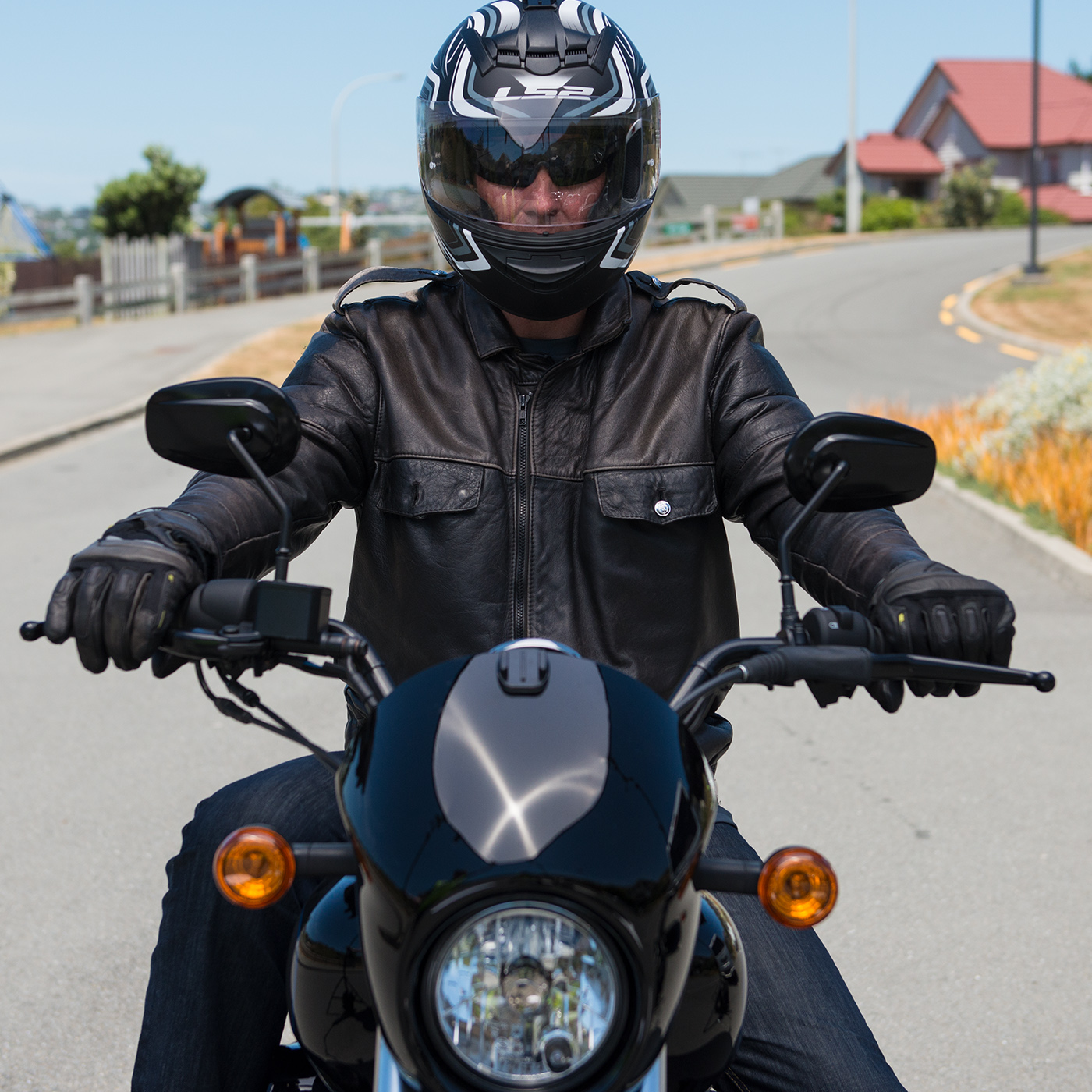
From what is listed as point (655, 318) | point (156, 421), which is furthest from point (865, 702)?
point (156, 421)

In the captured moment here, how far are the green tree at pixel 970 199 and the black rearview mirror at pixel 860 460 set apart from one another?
48.3 m

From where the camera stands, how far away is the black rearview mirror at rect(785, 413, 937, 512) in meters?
1.52

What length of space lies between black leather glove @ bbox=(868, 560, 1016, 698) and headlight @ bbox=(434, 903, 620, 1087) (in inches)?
23.6

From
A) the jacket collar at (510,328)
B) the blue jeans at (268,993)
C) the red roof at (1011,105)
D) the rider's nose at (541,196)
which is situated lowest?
the blue jeans at (268,993)

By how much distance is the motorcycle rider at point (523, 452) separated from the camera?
1835mm

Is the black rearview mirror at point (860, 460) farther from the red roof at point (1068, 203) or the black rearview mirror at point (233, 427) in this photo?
the red roof at point (1068, 203)

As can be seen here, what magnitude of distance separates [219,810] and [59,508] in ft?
24.5

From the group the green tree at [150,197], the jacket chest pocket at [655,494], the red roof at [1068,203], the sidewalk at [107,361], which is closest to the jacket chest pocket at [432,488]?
the jacket chest pocket at [655,494]

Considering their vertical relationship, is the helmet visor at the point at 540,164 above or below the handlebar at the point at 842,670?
above

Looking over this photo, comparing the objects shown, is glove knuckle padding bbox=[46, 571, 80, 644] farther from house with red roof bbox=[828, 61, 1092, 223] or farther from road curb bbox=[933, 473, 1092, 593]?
house with red roof bbox=[828, 61, 1092, 223]

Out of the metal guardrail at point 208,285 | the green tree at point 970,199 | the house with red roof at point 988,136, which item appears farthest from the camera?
the house with red roof at point 988,136

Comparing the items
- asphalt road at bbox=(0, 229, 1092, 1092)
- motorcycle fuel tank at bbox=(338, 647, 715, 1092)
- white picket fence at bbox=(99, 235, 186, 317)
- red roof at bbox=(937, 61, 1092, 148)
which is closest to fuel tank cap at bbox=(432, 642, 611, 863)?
motorcycle fuel tank at bbox=(338, 647, 715, 1092)

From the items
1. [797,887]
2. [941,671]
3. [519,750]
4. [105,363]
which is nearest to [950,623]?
[941,671]

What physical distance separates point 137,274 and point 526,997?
25.5 meters
